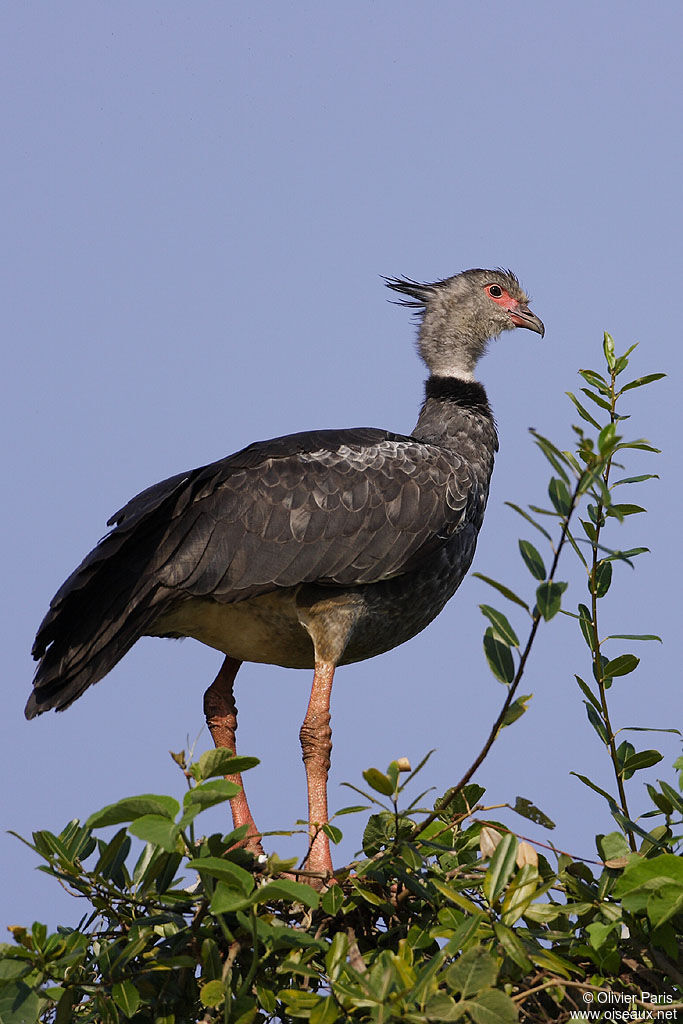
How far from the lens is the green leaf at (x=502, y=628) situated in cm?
264

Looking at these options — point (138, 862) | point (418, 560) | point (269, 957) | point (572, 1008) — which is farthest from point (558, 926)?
point (418, 560)

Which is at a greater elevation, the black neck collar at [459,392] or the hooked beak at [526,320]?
the hooked beak at [526,320]

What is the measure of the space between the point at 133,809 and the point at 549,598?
924 millimetres

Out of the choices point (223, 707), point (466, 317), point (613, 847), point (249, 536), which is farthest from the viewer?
point (466, 317)

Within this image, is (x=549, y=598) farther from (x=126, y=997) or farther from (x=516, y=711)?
(x=126, y=997)

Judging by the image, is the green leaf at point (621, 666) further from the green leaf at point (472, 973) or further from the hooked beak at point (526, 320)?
the hooked beak at point (526, 320)

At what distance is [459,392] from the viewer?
19.5 feet

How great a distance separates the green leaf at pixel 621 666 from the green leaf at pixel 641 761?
0.21m

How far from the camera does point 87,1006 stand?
3.31 meters

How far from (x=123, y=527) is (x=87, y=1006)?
165cm

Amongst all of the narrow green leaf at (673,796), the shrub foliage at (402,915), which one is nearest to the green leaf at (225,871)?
the shrub foliage at (402,915)

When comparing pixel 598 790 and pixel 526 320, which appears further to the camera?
pixel 526 320

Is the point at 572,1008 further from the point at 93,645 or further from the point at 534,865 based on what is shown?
the point at 93,645

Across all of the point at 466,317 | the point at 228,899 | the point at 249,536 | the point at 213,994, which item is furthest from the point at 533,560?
the point at 466,317
